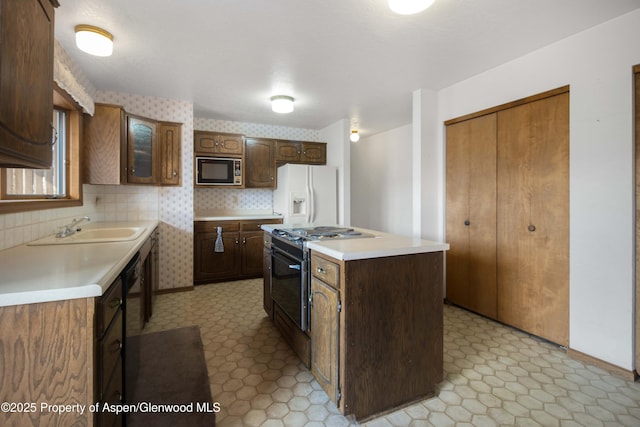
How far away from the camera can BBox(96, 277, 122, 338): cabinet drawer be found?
1042 millimetres

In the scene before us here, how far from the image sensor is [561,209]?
229cm

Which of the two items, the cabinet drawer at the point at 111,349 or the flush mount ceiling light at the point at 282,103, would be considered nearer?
the cabinet drawer at the point at 111,349

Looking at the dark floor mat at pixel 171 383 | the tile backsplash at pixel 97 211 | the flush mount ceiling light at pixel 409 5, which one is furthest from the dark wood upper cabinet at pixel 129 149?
the flush mount ceiling light at pixel 409 5

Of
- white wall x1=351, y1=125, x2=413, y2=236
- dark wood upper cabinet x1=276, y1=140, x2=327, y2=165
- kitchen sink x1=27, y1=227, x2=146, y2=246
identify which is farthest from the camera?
white wall x1=351, y1=125, x2=413, y2=236

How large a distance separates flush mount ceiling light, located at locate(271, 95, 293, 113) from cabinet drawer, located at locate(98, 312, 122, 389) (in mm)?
Answer: 2824

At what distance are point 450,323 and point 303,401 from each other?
1.70m

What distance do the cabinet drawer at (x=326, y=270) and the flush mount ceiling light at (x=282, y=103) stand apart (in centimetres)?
233

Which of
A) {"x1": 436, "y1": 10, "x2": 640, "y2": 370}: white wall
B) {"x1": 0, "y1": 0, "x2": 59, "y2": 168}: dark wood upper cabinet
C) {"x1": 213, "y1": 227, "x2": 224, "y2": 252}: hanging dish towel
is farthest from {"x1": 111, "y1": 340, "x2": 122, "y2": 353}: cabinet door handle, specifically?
{"x1": 436, "y1": 10, "x2": 640, "y2": 370}: white wall

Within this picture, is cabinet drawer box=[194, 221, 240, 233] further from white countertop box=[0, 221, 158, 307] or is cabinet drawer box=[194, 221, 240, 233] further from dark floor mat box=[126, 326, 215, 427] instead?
white countertop box=[0, 221, 158, 307]

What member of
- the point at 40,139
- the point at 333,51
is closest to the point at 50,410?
the point at 40,139

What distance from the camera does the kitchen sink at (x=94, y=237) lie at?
6.22ft

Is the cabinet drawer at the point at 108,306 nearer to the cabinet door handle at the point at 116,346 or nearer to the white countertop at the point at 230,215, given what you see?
the cabinet door handle at the point at 116,346

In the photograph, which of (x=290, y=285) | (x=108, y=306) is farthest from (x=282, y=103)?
(x=108, y=306)

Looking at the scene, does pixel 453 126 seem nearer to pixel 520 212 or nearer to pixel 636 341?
pixel 520 212
